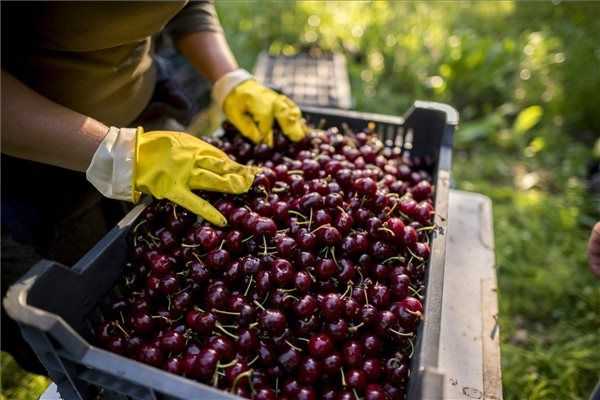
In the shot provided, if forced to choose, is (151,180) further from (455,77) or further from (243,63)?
(455,77)

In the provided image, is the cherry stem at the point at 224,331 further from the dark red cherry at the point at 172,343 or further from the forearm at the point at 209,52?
the forearm at the point at 209,52

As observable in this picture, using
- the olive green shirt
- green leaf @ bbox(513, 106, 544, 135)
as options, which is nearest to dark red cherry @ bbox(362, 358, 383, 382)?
the olive green shirt

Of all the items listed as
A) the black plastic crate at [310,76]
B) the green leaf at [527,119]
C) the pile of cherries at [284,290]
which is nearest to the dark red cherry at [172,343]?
the pile of cherries at [284,290]

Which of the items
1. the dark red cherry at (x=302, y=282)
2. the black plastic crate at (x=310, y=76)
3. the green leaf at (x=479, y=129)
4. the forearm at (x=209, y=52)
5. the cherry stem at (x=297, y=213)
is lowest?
the green leaf at (x=479, y=129)

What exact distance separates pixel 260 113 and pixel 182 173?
0.60 meters

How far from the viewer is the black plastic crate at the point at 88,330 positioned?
1.03 meters

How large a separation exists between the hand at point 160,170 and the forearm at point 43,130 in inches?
2.1

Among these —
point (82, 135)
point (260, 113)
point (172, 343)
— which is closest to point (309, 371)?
point (172, 343)

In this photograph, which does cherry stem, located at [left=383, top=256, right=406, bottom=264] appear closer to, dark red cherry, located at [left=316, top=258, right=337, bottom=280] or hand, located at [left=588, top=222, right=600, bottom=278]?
dark red cherry, located at [left=316, top=258, right=337, bottom=280]

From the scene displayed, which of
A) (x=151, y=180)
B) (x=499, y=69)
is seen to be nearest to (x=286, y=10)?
(x=499, y=69)

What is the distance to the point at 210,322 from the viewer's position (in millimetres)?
1334

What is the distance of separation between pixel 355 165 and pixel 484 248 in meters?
0.67

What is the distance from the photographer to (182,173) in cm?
157

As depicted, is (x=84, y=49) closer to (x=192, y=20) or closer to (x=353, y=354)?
(x=192, y=20)
